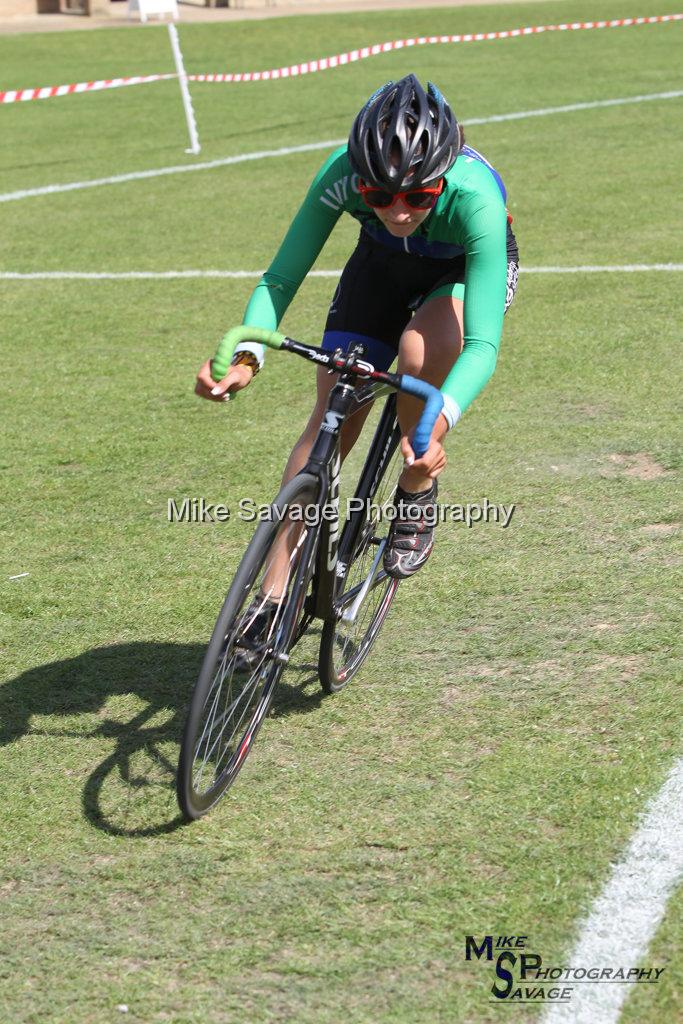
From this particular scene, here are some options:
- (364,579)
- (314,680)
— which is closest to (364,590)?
(364,579)

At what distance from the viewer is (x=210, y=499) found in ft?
20.3

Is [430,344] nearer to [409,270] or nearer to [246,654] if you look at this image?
[409,270]

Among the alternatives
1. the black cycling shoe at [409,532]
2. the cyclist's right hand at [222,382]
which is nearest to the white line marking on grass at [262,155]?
the black cycling shoe at [409,532]

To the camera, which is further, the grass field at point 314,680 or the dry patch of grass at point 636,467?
the dry patch of grass at point 636,467

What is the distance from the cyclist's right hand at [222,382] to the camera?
3.85 m

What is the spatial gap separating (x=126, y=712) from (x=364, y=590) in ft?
3.07

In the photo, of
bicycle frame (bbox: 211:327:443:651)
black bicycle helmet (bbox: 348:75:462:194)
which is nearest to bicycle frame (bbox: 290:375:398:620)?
bicycle frame (bbox: 211:327:443:651)

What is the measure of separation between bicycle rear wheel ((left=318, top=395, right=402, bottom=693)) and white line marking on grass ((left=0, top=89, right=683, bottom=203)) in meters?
9.76

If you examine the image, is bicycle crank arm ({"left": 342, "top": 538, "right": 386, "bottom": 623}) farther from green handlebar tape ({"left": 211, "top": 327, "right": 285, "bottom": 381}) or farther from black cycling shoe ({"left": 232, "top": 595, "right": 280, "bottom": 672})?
green handlebar tape ({"left": 211, "top": 327, "right": 285, "bottom": 381})

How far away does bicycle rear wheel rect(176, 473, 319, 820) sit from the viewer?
3543 mm

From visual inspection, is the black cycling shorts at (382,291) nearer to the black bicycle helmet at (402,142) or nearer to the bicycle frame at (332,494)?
the bicycle frame at (332,494)

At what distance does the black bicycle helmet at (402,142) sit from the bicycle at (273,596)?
1.75 feet

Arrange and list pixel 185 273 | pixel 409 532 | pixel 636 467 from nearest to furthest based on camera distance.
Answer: pixel 409 532 → pixel 636 467 → pixel 185 273

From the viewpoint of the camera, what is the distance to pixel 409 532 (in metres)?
4.57
